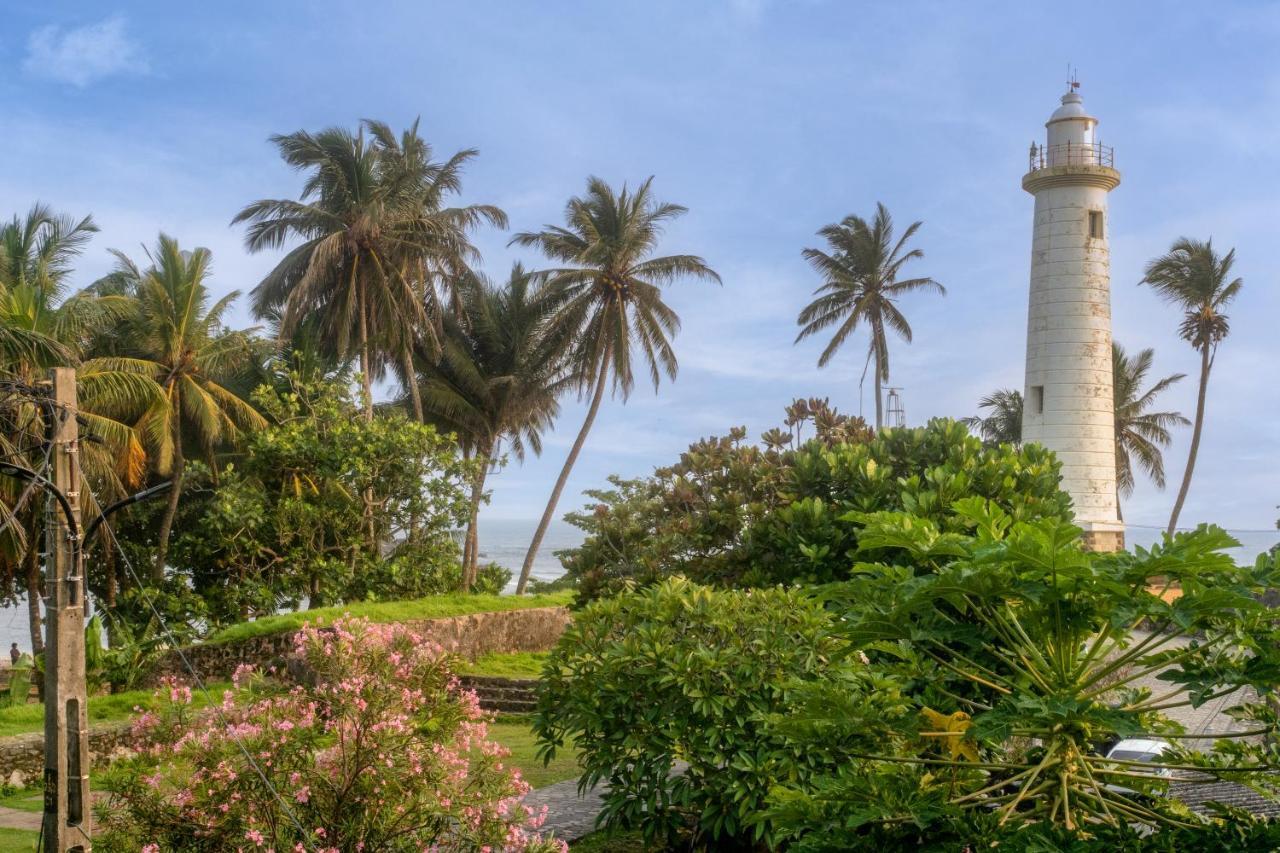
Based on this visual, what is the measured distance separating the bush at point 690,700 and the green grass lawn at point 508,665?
36.9 feet

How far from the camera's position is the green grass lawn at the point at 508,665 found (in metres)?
19.0

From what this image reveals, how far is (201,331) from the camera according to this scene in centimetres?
2423

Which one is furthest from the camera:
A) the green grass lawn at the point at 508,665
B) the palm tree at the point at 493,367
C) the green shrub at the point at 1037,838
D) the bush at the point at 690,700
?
the palm tree at the point at 493,367

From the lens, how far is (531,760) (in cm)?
1295

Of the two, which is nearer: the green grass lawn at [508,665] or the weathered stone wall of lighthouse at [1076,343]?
the green grass lawn at [508,665]

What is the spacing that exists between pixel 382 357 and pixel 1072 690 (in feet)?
93.8

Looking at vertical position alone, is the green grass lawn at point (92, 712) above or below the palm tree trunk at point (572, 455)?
below

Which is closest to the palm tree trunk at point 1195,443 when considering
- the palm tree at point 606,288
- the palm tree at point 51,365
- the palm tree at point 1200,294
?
the palm tree at point 1200,294

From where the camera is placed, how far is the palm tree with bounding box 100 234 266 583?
23.5 metres

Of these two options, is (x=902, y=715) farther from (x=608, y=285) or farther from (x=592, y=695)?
(x=608, y=285)

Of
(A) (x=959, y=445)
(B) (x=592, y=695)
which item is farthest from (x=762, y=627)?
(A) (x=959, y=445)

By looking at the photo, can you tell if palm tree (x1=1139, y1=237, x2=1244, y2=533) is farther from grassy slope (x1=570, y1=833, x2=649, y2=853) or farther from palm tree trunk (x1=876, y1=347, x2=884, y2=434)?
grassy slope (x1=570, y1=833, x2=649, y2=853)

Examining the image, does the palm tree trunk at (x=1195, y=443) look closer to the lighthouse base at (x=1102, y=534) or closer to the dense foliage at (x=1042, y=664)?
the lighthouse base at (x=1102, y=534)

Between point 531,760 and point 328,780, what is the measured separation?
641 cm
